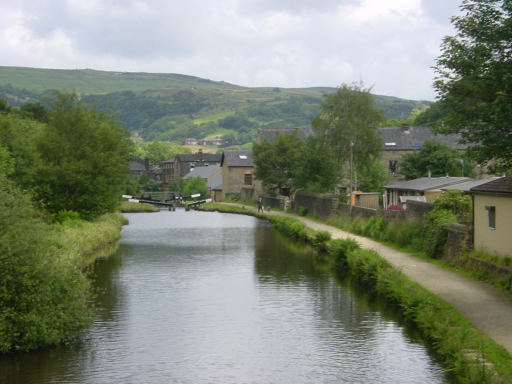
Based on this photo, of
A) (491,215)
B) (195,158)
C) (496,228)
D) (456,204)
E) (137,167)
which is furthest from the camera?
(137,167)

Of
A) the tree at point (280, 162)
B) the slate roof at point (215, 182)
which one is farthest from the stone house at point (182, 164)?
the tree at point (280, 162)

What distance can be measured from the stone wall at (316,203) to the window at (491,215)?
23.7 m

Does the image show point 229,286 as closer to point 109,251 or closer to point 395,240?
point 395,240

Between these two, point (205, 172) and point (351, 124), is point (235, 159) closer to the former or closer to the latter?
point (205, 172)

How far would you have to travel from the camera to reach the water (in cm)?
1359

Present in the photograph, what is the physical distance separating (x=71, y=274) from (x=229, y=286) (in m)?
8.91

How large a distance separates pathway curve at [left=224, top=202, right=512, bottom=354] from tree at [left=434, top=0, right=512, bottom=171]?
3652 millimetres

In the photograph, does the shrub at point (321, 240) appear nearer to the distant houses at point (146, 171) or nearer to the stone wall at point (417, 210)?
the stone wall at point (417, 210)

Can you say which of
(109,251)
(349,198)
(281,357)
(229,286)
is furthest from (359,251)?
(349,198)

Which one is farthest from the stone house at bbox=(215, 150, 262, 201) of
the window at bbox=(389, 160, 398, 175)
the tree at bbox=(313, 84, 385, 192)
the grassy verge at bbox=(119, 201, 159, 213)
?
the tree at bbox=(313, 84, 385, 192)

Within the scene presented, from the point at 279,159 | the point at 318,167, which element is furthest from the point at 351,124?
the point at 279,159

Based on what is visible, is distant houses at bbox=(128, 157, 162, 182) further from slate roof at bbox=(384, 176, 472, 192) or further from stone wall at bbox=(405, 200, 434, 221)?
stone wall at bbox=(405, 200, 434, 221)

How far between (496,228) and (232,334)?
10.3 m

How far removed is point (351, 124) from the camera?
1982 inches
